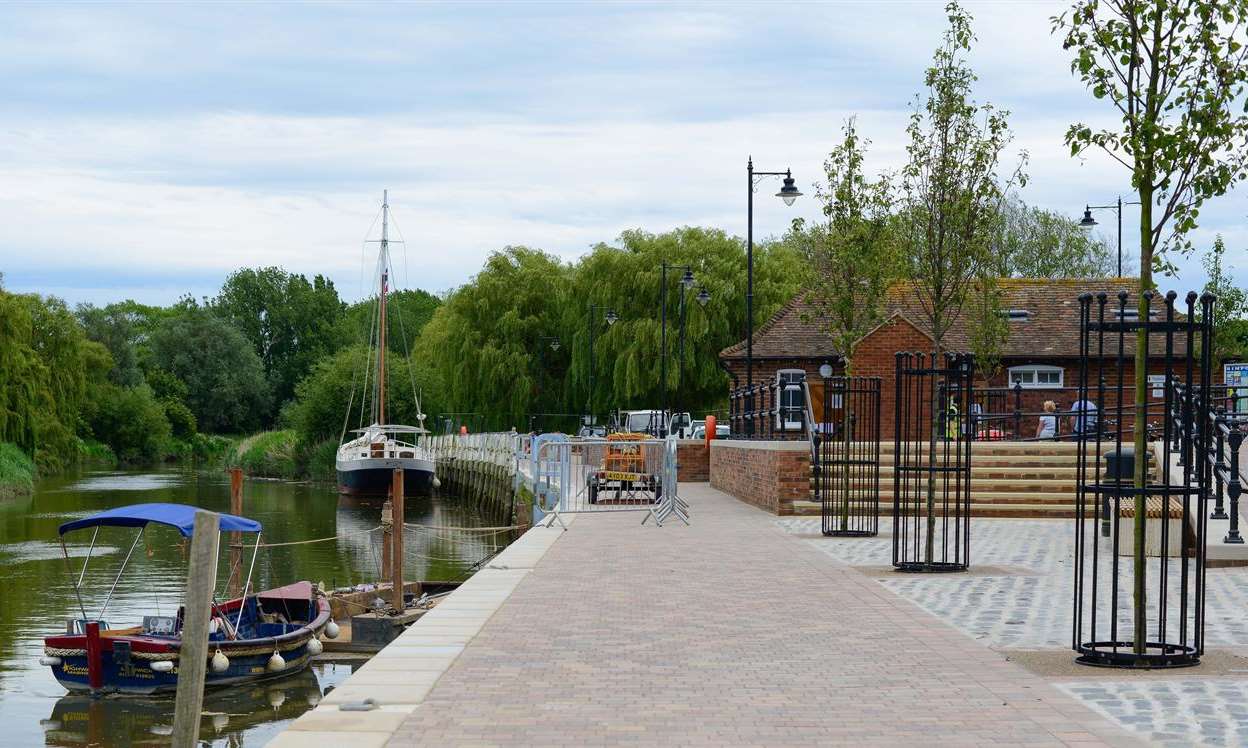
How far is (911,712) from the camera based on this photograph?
7656 millimetres

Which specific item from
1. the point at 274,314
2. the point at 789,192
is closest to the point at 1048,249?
the point at 789,192

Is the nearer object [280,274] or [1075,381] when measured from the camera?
[1075,381]

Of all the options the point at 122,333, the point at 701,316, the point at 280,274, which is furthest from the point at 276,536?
the point at 280,274

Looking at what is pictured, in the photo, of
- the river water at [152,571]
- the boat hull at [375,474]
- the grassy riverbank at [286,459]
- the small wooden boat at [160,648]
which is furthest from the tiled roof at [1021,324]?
the grassy riverbank at [286,459]

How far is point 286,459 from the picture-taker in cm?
7912

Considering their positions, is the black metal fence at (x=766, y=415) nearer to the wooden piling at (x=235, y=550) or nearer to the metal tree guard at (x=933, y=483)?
the metal tree guard at (x=933, y=483)

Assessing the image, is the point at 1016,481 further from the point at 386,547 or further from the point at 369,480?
the point at 369,480

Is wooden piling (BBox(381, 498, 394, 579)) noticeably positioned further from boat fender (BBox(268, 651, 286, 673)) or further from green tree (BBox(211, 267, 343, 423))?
green tree (BBox(211, 267, 343, 423))

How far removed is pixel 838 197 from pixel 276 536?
76.1 ft

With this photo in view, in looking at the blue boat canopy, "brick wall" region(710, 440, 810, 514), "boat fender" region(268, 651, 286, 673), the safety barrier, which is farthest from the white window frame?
the blue boat canopy

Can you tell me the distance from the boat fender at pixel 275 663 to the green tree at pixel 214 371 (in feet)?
307

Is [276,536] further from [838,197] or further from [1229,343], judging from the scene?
[1229,343]

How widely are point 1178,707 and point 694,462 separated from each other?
32576 millimetres

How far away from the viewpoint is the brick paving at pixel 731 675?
7172 mm
